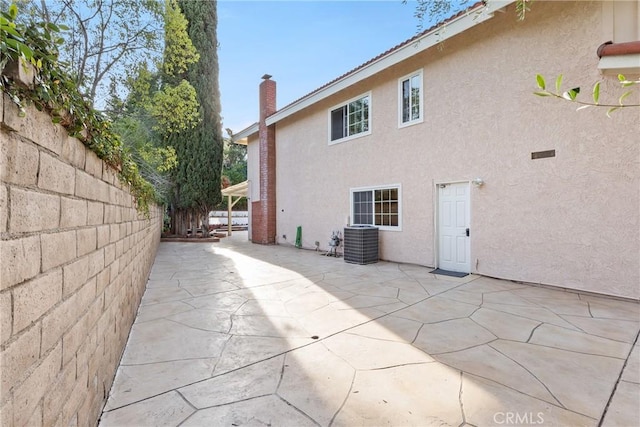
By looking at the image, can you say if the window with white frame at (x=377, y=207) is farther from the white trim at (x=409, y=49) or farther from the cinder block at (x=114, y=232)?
the cinder block at (x=114, y=232)

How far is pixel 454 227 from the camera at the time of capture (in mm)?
7316

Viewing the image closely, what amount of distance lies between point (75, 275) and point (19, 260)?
0.67m

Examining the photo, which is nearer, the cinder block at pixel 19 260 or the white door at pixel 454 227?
the cinder block at pixel 19 260

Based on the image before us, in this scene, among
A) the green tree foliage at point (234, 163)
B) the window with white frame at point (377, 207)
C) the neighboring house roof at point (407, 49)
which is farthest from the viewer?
the green tree foliage at point (234, 163)

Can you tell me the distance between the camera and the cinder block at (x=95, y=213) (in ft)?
6.47

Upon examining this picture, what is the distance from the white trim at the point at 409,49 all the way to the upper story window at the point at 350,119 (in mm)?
640

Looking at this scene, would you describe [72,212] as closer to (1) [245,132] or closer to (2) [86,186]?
(2) [86,186]

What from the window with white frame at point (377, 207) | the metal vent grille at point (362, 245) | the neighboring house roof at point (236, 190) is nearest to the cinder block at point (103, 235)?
the metal vent grille at point (362, 245)

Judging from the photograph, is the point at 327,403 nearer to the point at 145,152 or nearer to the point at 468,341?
the point at 468,341

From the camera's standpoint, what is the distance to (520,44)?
618cm

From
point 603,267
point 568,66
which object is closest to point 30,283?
point 603,267

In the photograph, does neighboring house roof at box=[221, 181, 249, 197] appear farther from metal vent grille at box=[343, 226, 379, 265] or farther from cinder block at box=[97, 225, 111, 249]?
cinder block at box=[97, 225, 111, 249]

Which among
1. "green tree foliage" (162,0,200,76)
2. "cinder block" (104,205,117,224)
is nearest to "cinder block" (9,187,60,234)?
"cinder block" (104,205,117,224)

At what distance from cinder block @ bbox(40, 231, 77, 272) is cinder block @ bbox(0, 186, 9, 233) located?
12.3 inches
